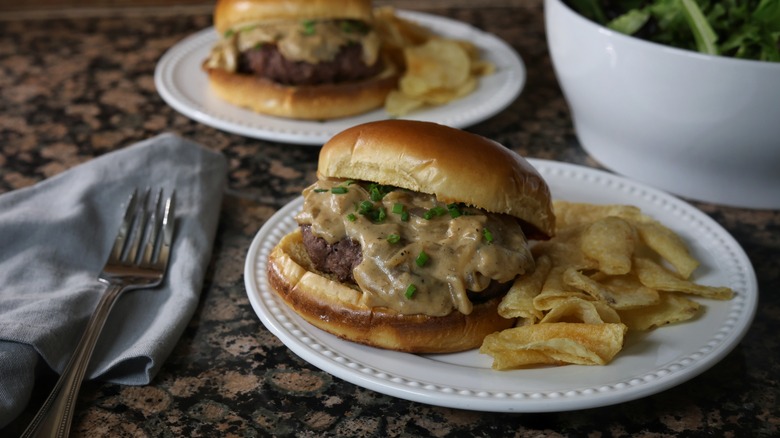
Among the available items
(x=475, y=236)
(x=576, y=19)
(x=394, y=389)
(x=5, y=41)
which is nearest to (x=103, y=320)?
(x=394, y=389)

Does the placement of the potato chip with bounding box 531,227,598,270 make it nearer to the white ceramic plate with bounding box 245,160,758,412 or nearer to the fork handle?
the white ceramic plate with bounding box 245,160,758,412

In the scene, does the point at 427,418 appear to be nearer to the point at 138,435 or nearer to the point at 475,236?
the point at 475,236

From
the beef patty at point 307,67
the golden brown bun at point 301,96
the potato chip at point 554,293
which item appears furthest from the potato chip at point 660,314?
the beef patty at point 307,67

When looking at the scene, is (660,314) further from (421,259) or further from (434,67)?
(434,67)

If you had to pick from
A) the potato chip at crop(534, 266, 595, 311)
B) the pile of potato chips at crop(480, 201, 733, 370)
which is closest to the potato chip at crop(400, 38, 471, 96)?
the pile of potato chips at crop(480, 201, 733, 370)

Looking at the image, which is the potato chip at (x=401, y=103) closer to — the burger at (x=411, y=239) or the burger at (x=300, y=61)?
the burger at (x=300, y=61)

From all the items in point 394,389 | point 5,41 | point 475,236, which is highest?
point 475,236
